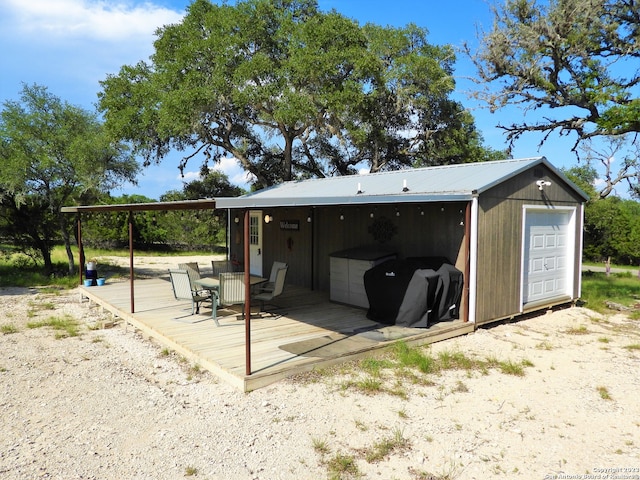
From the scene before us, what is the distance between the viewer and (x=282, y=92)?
13875 millimetres

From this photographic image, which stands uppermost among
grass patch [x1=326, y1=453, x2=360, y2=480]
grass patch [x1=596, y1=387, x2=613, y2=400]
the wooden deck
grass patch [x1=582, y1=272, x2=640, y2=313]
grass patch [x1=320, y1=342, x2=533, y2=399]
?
the wooden deck

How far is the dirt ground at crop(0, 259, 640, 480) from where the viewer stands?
307cm

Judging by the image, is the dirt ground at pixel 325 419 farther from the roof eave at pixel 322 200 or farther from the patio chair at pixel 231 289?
the roof eave at pixel 322 200

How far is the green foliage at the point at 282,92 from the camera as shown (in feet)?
44.5

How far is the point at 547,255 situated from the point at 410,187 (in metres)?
3.00

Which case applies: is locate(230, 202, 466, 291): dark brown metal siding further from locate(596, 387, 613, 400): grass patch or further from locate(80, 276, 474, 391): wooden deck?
locate(596, 387, 613, 400): grass patch

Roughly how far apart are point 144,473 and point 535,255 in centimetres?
711

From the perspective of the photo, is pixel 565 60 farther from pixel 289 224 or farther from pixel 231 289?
pixel 231 289

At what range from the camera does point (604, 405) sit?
13.6ft

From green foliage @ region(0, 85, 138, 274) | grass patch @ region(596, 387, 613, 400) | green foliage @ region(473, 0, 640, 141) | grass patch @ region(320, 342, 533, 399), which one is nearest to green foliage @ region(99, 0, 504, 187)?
green foliage @ region(0, 85, 138, 274)


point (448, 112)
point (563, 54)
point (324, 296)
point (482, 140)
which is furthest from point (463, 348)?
point (482, 140)

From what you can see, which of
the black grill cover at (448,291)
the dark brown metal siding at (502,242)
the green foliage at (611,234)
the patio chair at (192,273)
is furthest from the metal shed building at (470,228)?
the green foliage at (611,234)

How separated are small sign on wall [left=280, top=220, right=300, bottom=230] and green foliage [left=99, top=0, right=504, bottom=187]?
418 centimetres

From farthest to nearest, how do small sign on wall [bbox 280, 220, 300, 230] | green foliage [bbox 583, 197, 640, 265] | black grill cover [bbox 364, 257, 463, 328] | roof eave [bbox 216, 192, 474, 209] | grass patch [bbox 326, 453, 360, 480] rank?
green foliage [bbox 583, 197, 640, 265], small sign on wall [bbox 280, 220, 300, 230], black grill cover [bbox 364, 257, 463, 328], roof eave [bbox 216, 192, 474, 209], grass patch [bbox 326, 453, 360, 480]
